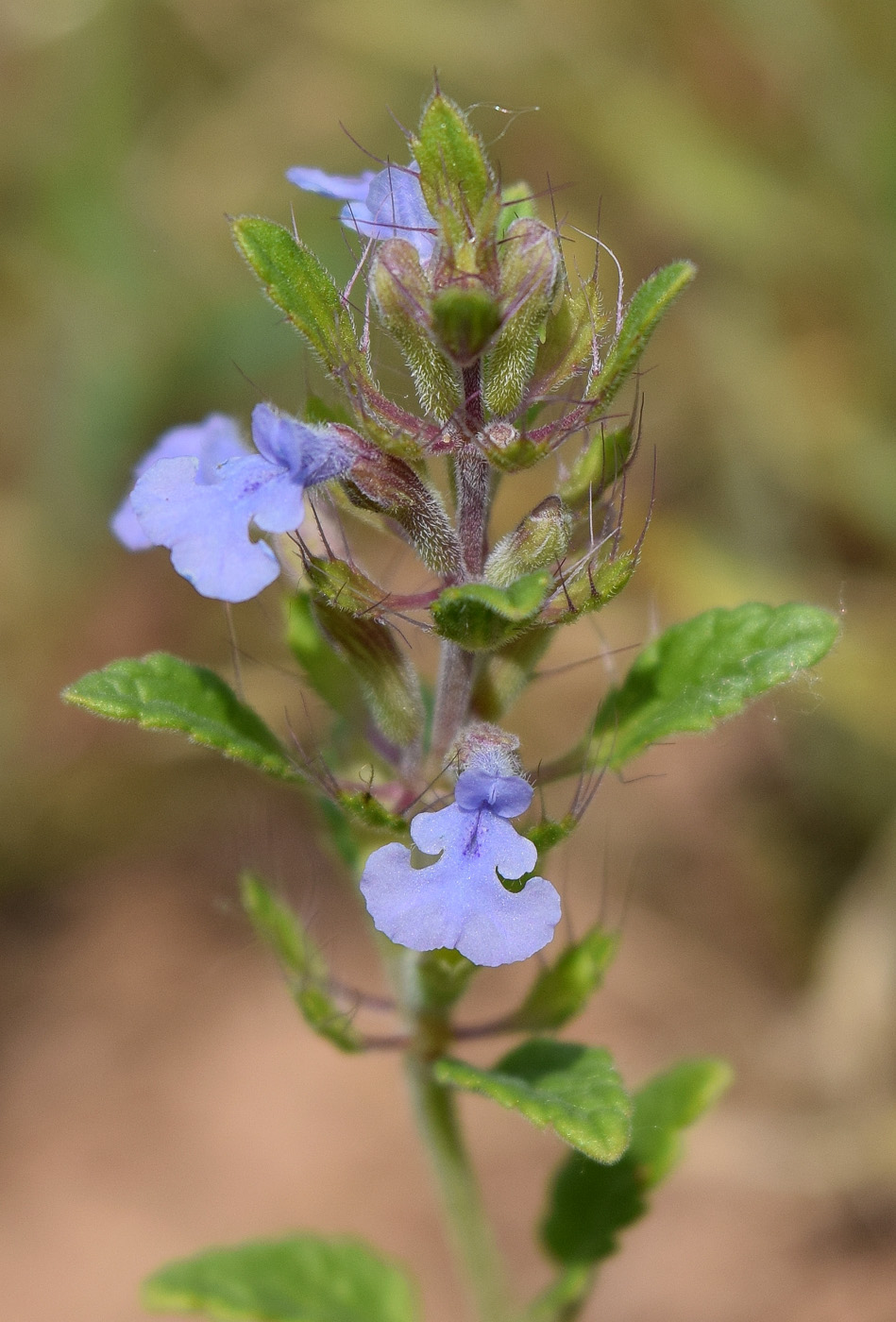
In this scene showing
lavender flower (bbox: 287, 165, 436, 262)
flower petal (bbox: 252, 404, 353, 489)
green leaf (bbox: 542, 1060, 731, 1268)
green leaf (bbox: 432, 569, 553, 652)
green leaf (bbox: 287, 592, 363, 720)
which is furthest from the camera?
green leaf (bbox: 542, 1060, 731, 1268)

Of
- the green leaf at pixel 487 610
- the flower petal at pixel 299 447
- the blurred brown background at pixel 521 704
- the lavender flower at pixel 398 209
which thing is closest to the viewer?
the green leaf at pixel 487 610

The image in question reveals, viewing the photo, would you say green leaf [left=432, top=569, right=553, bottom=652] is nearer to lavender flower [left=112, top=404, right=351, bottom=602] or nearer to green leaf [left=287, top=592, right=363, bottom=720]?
lavender flower [left=112, top=404, right=351, bottom=602]

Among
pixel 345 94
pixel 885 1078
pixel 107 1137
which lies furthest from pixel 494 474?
pixel 345 94

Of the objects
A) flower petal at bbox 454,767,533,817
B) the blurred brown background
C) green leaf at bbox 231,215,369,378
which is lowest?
the blurred brown background

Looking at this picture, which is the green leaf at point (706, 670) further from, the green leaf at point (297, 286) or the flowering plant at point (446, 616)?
the green leaf at point (297, 286)

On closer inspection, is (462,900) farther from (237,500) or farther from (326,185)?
(326,185)

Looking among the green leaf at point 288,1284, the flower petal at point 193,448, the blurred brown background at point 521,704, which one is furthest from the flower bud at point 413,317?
the blurred brown background at point 521,704

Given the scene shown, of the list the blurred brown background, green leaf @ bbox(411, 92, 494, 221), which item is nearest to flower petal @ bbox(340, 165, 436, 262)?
green leaf @ bbox(411, 92, 494, 221)
